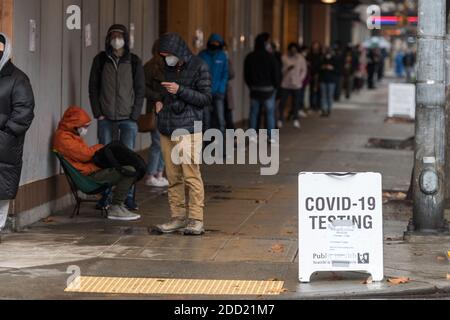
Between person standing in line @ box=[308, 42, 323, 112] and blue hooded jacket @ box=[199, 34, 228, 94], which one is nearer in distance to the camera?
A: blue hooded jacket @ box=[199, 34, 228, 94]

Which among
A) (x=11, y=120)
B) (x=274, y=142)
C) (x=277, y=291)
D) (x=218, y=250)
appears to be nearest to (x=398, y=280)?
(x=277, y=291)

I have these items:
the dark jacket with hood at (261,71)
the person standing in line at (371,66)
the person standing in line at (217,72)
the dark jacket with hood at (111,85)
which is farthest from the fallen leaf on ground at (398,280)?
the person standing in line at (371,66)

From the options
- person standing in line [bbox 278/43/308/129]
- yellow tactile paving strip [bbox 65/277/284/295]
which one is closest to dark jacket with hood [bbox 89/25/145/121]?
yellow tactile paving strip [bbox 65/277/284/295]

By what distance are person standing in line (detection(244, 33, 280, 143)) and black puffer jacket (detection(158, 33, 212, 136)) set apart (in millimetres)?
9270

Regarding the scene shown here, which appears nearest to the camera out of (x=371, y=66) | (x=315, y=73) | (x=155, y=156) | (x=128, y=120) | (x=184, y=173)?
(x=184, y=173)

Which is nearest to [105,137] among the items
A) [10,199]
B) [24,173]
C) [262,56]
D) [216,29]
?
[24,173]

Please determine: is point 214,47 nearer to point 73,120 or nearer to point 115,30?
point 115,30

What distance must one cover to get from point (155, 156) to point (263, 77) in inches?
257

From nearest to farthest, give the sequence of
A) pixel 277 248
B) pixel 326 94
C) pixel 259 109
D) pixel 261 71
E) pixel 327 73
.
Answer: pixel 277 248 < pixel 261 71 < pixel 259 109 < pixel 327 73 < pixel 326 94

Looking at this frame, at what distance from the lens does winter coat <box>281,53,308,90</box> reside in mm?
25172

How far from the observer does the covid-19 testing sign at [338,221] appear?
28.9 feet

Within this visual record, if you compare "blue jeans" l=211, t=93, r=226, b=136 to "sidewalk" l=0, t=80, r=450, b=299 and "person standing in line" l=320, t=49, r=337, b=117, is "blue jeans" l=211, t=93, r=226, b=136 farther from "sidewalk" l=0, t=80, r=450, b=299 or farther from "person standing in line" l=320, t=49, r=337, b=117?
"person standing in line" l=320, t=49, r=337, b=117

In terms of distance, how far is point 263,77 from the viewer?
801 inches

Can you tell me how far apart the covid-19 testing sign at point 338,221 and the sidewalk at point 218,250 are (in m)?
0.20
